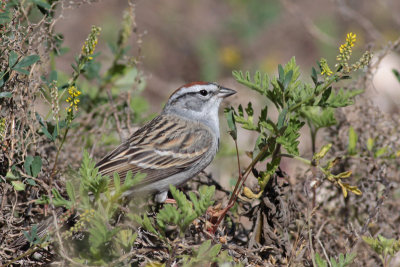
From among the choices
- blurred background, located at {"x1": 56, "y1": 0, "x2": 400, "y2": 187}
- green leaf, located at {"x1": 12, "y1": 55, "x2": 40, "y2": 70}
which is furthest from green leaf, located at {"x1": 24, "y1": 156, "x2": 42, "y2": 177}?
blurred background, located at {"x1": 56, "y1": 0, "x2": 400, "y2": 187}

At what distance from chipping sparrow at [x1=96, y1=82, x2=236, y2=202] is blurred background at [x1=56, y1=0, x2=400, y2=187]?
8.50 ft

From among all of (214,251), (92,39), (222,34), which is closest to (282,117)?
(214,251)

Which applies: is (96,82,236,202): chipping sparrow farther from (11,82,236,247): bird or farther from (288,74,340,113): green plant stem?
(288,74,340,113): green plant stem

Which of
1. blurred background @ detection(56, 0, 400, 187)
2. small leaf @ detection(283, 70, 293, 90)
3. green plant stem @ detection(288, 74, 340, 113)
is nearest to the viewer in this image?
green plant stem @ detection(288, 74, 340, 113)

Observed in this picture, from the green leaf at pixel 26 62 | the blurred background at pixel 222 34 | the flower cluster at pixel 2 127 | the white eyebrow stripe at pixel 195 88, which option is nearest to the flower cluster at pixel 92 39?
the green leaf at pixel 26 62

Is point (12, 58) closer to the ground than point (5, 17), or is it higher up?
closer to the ground

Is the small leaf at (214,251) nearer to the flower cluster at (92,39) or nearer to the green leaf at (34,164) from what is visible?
the green leaf at (34,164)

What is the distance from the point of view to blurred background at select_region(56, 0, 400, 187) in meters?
7.12

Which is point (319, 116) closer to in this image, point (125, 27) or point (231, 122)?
point (231, 122)

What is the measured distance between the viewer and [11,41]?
294 centimetres

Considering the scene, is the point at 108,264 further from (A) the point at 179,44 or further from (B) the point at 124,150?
(A) the point at 179,44

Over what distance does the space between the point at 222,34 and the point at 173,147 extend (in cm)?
443

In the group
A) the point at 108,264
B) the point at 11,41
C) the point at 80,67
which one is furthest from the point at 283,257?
the point at 11,41

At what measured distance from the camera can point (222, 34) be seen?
7.93 meters
